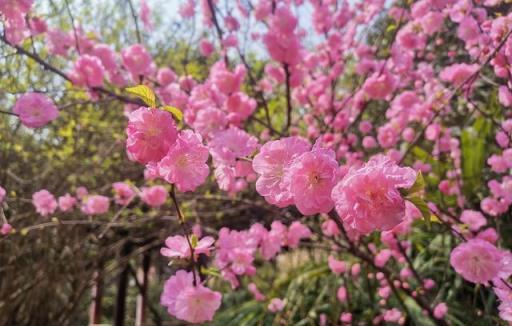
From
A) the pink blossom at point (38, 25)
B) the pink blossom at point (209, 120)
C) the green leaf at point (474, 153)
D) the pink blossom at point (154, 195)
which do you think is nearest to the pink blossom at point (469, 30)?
the pink blossom at point (209, 120)

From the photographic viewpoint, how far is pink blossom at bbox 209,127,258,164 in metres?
1.33

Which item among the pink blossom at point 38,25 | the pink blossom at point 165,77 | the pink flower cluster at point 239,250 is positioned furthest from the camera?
the pink blossom at point 165,77

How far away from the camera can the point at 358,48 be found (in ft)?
10.1

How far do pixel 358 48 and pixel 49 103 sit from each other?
6.63 feet

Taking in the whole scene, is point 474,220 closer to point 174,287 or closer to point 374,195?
point 174,287

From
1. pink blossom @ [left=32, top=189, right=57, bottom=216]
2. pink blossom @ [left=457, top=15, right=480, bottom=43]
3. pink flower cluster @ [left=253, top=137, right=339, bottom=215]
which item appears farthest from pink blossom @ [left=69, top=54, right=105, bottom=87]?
pink blossom @ [left=457, top=15, right=480, bottom=43]

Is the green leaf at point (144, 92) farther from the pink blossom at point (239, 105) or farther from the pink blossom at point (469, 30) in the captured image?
the pink blossom at point (469, 30)

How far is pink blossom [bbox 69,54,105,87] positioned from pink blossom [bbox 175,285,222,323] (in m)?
1.34

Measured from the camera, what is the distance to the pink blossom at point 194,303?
4.09 feet

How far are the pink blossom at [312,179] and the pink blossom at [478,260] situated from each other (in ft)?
1.97

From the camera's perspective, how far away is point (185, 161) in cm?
100

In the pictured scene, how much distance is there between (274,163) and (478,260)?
660mm

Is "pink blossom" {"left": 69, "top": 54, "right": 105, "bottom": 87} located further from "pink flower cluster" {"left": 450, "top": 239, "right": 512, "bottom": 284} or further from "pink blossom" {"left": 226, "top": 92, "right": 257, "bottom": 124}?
"pink flower cluster" {"left": 450, "top": 239, "right": 512, "bottom": 284}

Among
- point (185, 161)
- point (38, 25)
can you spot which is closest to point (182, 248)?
point (185, 161)
